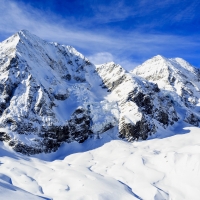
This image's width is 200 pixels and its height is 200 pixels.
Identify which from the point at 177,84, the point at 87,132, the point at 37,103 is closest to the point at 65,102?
the point at 37,103

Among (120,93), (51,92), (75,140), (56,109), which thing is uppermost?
(120,93)

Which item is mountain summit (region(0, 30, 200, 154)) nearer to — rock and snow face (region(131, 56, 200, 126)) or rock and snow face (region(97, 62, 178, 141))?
rock and snow face (region(97, 62, 178, 141))

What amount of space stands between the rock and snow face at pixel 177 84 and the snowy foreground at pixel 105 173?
3295cm

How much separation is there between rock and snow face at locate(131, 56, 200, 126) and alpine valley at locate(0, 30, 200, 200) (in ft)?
2.05

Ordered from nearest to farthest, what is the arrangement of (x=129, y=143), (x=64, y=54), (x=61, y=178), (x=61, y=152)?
(x=61, y=178), (x=61, y=152), (x=129, y=143), (x=64, y=54)

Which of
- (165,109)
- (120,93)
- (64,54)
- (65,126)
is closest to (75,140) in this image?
(65,126)

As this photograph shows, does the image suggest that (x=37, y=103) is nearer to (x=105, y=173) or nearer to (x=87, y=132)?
(x=87, y=132)

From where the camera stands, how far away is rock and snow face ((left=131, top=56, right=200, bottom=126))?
91.3m

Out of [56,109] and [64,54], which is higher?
[64,54]

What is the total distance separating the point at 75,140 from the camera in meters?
63.0

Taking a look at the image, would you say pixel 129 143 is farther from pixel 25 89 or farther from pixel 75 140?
pixel 25 89

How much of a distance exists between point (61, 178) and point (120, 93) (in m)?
44.7

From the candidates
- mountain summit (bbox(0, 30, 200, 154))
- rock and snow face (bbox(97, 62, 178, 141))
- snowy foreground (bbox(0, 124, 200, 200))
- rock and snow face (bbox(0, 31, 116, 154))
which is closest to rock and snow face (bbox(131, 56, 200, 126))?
mountain summit (bbox(0, 30, 200, 154))

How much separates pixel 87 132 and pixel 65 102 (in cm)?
1283
